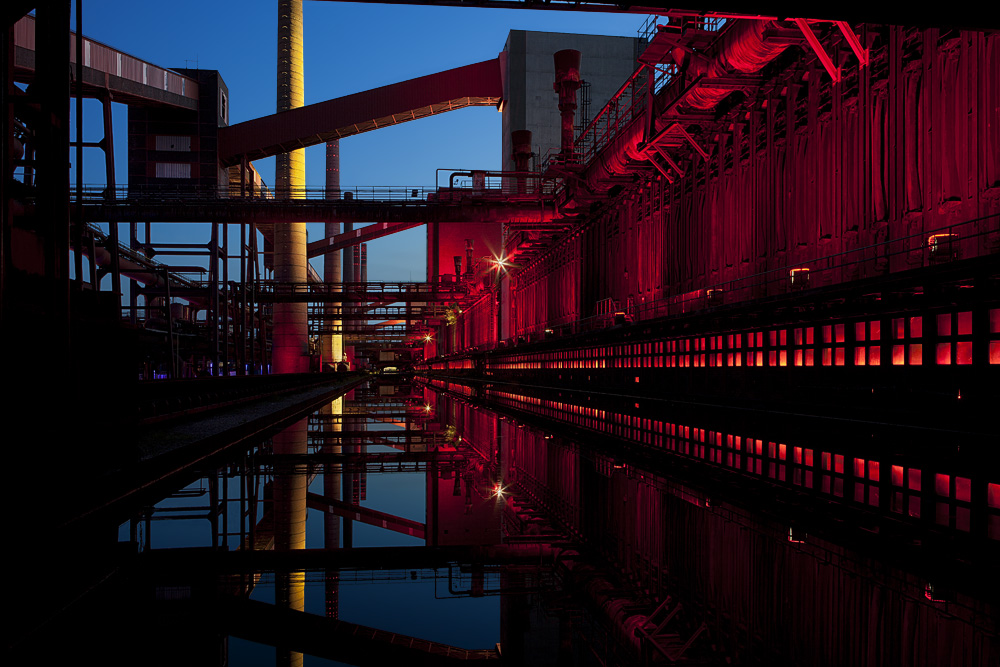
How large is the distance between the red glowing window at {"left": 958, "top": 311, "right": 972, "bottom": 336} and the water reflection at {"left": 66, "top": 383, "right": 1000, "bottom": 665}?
314 centimetres

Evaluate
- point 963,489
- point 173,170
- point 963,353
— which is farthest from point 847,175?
point 173,170

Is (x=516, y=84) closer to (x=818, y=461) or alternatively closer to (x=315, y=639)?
(x=818, y=461)

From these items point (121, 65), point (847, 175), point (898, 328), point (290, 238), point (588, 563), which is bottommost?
point (588, 563)

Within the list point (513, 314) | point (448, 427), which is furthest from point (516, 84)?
point (448, 427)

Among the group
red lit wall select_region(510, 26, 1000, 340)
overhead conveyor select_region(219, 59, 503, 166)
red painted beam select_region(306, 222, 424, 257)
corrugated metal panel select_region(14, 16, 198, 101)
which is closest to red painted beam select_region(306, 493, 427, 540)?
red lit wall select_region(510, 26, 1000, 340)

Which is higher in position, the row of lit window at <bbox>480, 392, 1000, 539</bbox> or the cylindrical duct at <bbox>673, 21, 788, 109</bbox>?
the cylindrical duct at <bbox>673, 21, 788, 109</bbox>

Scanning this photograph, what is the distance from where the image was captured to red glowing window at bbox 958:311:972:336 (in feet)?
37.2

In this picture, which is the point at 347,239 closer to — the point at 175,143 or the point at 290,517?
the point at 175,143

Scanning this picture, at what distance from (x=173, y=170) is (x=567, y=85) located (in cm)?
2423

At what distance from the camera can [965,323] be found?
1139 centimetres

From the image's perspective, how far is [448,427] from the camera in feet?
53.9

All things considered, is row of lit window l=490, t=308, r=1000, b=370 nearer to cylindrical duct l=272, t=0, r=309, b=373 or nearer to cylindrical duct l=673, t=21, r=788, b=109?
cylindrical duct l=673, t=21, r=788, b=109

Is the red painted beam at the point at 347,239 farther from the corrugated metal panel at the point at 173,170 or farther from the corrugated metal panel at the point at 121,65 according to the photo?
the corrugated metal panel at the point at 121,65

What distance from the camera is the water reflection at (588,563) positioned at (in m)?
3.21
